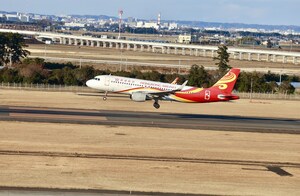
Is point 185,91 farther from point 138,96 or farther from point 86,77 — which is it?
point 86,77

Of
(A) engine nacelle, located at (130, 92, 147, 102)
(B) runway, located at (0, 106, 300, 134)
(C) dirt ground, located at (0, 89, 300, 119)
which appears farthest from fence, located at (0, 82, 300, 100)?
(B) runway, located at (0, 106, 300, 134)

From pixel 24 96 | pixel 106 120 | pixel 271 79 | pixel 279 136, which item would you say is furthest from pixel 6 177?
pixel 271 79

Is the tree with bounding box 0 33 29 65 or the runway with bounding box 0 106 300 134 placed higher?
the tree with bounding box 0 33 29 65

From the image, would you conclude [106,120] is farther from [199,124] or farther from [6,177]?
[6,177]

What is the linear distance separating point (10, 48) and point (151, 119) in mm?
87659

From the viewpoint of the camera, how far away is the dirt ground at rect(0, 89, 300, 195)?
40.9 metres

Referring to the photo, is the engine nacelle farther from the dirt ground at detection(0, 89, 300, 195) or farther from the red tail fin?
the dirt ground at detection(0, 89, 300, 195)

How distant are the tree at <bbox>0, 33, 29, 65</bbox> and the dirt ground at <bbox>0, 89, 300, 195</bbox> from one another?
294 feet

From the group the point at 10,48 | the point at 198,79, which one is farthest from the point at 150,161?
the point at 10,48

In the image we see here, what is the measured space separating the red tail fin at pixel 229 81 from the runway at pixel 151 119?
132 inches

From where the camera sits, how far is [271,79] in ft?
510

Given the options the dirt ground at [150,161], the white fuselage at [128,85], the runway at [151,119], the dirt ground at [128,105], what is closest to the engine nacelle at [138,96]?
the runway at [151,119]

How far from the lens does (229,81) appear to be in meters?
78.4

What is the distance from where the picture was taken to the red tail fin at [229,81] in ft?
257
